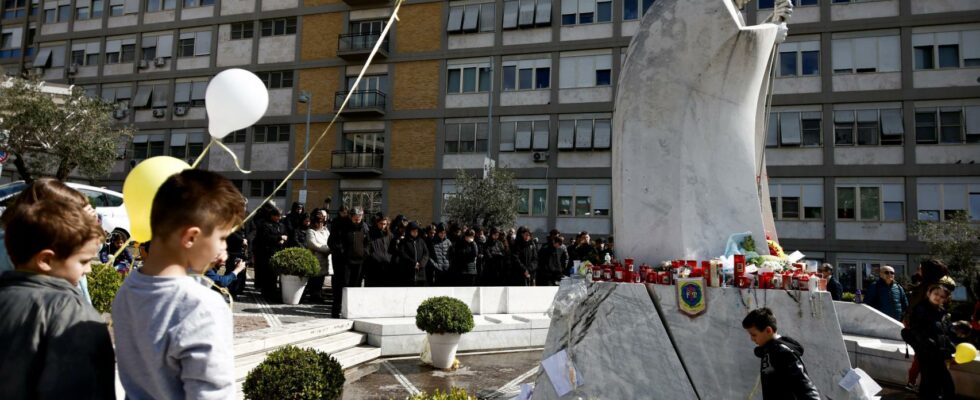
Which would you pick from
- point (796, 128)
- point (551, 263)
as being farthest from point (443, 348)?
point (796, 128)

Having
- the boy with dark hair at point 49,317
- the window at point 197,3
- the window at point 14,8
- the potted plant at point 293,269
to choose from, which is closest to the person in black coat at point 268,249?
the potted plant at point 293,269

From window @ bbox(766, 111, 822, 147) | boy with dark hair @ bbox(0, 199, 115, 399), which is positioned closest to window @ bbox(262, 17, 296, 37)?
window @ bbox(766, 111, 822, 147)

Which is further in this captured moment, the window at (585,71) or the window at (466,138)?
the window at (466,138)

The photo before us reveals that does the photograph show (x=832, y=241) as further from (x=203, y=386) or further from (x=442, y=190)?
(x=203, y=386)

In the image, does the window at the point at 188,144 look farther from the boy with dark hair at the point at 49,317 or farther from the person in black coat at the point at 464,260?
the boy with dark hair at the point at 49,317

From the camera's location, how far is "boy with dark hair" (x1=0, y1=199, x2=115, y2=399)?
1.87m

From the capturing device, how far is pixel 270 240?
1160 centimetres

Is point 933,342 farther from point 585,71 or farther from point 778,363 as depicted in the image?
point 585,71

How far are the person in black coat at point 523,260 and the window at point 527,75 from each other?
55.9 ft

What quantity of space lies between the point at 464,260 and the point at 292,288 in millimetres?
3392

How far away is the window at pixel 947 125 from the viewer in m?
24.1

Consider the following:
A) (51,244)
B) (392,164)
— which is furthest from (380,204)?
(51,244)

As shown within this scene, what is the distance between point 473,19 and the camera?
30609mm

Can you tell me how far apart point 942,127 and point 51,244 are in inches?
→ 1177
